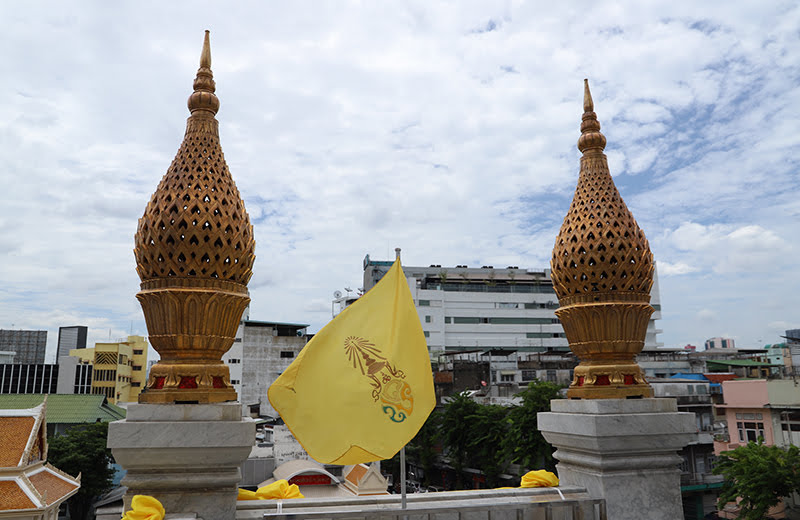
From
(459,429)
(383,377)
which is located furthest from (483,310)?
(383,377)

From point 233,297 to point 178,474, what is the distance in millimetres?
1695

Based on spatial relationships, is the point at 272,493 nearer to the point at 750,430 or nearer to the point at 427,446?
the point at 750,430

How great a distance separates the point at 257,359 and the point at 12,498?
36.4 m

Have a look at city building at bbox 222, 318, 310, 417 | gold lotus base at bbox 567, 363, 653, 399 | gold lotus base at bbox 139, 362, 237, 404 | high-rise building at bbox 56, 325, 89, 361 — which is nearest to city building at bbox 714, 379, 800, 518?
gold lotus base at bbox 567, 363, 653, 399

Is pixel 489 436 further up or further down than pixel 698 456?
further up

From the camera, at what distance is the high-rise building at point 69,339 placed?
70494mm

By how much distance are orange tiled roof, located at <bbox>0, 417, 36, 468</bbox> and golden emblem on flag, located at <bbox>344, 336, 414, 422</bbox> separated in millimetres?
20691

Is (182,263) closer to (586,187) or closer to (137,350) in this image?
(586,187)

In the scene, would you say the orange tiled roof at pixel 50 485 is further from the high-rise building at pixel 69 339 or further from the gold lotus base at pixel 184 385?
the high-rise building at pixel 69 339

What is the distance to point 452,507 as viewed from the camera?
5887 millimetres

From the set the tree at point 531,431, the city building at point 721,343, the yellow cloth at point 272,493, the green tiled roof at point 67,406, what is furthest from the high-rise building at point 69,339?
the city building at point 721,343

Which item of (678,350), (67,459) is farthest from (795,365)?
(67,459)

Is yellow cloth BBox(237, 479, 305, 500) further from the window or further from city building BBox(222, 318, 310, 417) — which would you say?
city building BBox(222, 318, 310, 417)

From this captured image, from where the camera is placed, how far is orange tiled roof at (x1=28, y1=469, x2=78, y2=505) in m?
20.7
